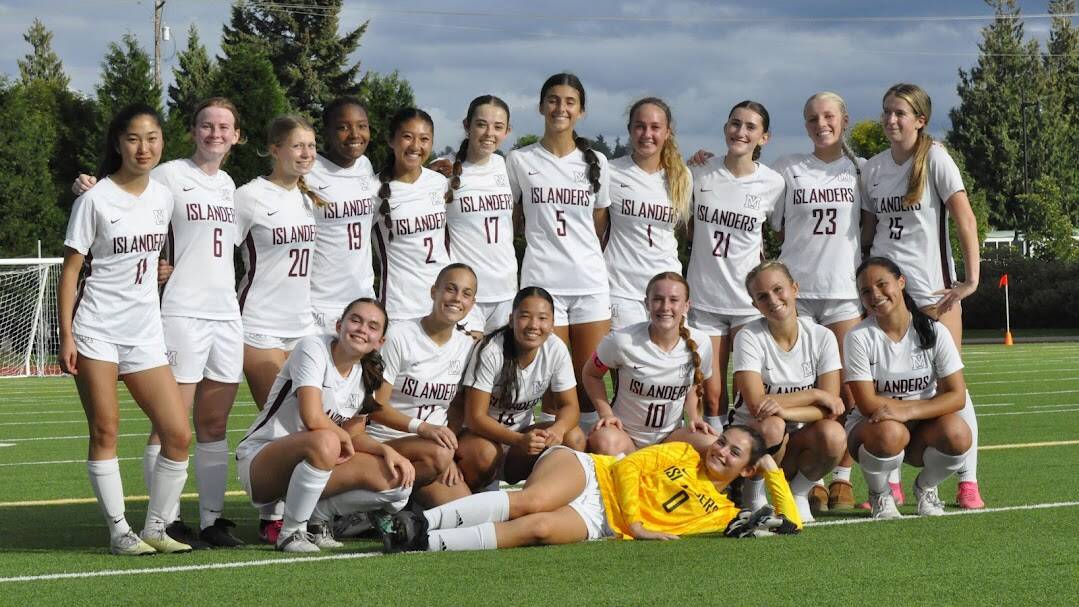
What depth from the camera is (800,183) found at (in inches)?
291

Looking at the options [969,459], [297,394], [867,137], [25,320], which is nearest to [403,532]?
[297,394]

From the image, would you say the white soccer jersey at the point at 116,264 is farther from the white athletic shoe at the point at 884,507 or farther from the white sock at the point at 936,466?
the white sock at the point at 936,466

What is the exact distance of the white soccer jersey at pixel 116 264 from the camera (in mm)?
5617

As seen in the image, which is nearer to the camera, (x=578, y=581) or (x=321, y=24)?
(x=578, y=581)

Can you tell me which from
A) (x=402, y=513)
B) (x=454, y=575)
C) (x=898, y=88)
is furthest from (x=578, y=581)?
(x=898, y=88)

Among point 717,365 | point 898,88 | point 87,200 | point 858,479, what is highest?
point 898,88

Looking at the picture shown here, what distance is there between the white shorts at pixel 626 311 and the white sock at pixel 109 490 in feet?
9.32

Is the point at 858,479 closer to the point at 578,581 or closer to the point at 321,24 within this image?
the point at 578,581

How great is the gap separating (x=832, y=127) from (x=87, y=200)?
398 cm

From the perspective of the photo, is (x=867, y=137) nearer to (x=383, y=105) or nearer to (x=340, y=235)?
(x=383, y=105)

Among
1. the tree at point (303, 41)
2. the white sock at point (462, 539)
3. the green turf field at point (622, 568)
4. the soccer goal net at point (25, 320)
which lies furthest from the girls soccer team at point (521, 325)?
the tree at point (303, 41)

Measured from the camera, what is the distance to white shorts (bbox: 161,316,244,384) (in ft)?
20.0

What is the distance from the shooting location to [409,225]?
23.1 feet

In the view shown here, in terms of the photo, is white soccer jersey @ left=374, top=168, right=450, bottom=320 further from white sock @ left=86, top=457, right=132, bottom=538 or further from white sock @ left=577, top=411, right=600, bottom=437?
white sock @ left=86, top=457, right=132, bottom=538
